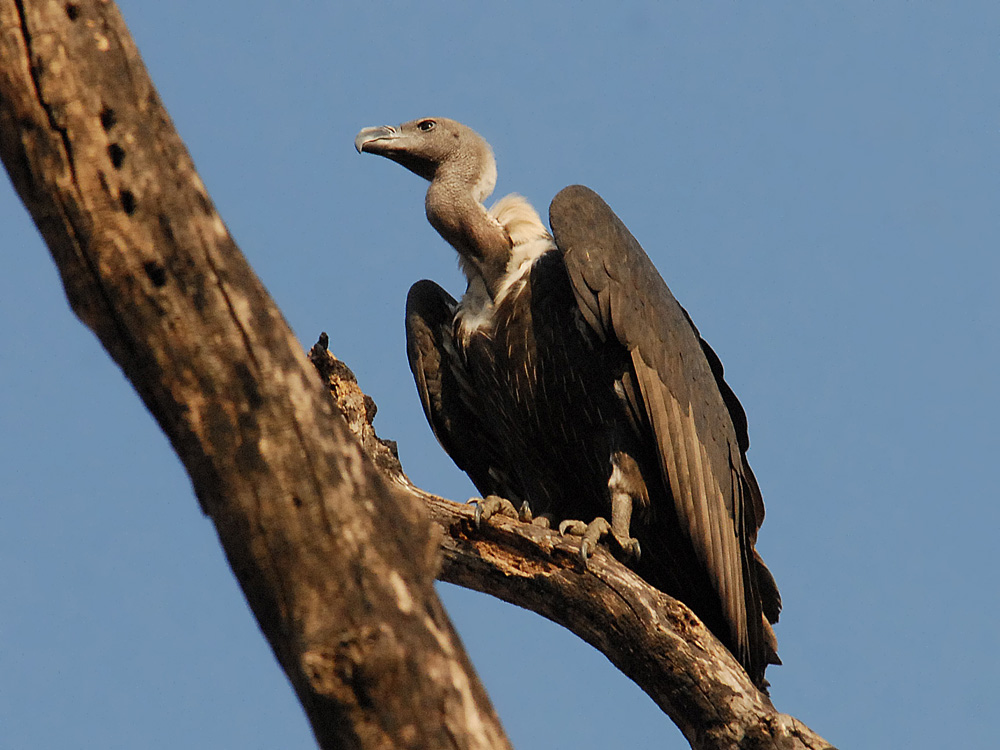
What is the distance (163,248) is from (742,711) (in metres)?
3.29

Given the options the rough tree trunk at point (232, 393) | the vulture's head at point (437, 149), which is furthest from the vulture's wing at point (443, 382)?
the rough tree trunk at point (232, 393)

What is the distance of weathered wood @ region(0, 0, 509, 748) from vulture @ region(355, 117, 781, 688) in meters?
3.23

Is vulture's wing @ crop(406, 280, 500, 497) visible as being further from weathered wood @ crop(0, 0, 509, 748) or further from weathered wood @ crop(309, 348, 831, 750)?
weathered wood @ crop(0, 0, 509, 748)

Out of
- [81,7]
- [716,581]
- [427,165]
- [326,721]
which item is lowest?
[326,721]

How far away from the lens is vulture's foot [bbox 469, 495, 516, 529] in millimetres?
5676

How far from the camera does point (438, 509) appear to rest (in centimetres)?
568

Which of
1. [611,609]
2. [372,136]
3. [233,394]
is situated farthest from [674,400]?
[233,394]

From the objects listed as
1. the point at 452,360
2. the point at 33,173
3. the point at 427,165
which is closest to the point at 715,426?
the point at 452,360

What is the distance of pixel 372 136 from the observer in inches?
315

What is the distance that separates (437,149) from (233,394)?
5020 mm

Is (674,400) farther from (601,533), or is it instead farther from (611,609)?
(611,609)

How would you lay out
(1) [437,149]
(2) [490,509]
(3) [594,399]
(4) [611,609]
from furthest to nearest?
1. (1) [437,149]
2. (3) [594,399]
3. (2) [490,509]
4. (4) [611,609]

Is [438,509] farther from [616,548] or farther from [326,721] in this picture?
[326,721]

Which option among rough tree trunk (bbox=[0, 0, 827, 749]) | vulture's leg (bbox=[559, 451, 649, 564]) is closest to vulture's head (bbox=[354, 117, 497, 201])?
vulture's leg (bbox=[559, 451, 649, 564])
